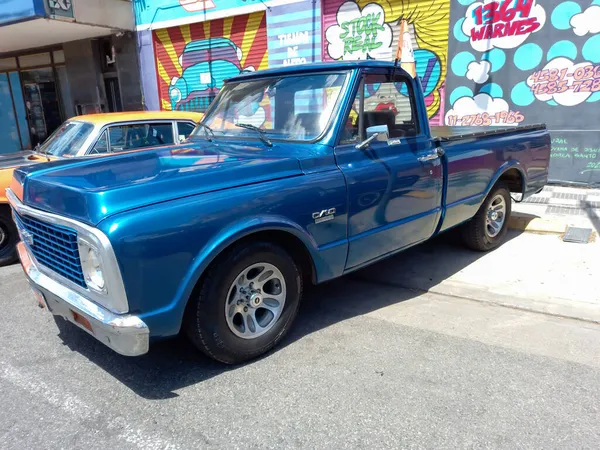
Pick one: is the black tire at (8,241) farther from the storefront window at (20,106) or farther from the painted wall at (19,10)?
the storefront window at (20,106)

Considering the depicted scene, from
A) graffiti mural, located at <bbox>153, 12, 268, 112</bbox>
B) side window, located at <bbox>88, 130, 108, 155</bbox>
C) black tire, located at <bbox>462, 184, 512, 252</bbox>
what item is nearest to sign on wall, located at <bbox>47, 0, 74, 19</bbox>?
graffiti mural, located at <bbox>153, 12, 268, 112</bbox>

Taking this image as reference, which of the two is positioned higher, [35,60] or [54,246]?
[35,60]

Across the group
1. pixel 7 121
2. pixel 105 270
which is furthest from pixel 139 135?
pixel 7 121

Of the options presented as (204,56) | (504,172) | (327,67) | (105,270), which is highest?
(204,56)

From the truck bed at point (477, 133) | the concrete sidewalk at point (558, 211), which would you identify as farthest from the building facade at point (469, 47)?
the truck bed at point (477, 133)

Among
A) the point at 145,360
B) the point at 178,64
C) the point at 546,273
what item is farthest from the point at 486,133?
the point at 178,64

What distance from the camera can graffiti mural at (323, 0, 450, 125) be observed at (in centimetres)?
845

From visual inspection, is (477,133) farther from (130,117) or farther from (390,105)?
(130,117)

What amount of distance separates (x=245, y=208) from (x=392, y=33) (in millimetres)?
7396

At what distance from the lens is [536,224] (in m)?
5.91

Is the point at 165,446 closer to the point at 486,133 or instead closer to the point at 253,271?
the point at 253,271

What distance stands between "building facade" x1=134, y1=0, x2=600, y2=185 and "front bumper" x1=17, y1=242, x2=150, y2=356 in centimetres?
772

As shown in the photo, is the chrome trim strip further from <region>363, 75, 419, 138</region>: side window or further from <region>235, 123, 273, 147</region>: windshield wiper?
<region>363, 75, 419, 138</region>: side window

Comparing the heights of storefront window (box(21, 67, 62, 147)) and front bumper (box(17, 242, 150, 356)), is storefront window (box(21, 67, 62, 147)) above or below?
above
